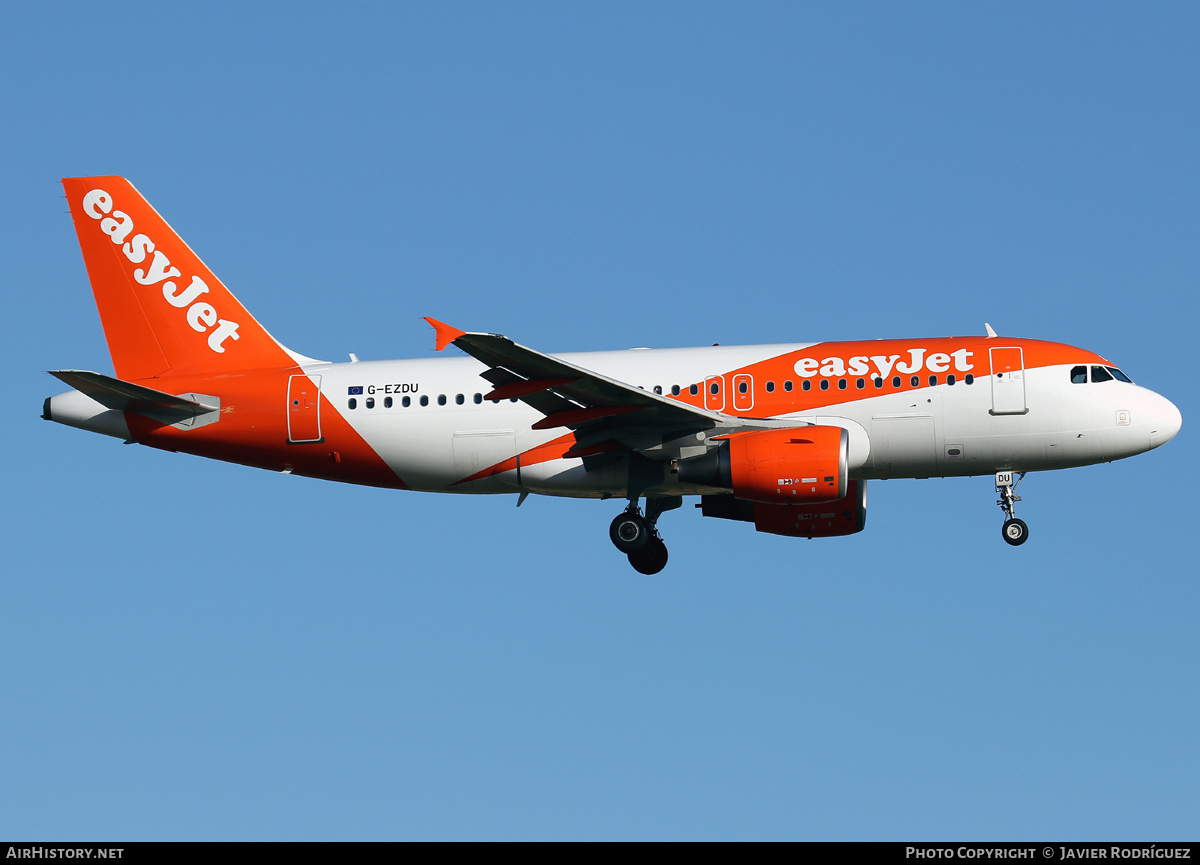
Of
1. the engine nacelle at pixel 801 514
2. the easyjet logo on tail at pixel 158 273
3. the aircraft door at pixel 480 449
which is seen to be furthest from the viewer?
the easyjet logo on tail at pixel 158 273

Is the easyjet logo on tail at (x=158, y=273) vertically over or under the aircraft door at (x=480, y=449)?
over

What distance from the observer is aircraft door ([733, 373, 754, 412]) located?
3438cm

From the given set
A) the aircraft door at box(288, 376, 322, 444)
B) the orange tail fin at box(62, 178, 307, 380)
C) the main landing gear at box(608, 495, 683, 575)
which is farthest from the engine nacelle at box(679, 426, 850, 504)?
the orange tail fin at box(62, 178, 307, 380)

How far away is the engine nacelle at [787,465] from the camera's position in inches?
1281

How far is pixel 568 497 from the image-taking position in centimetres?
3559

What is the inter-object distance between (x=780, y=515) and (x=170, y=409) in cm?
1523

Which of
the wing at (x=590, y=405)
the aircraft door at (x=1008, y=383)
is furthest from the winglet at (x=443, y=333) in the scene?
the aircraft door at (x=1008, y=383)

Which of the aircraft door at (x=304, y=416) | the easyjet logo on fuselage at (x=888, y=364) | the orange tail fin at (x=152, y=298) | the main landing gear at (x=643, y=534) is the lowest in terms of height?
the main landing gear at (x=643, y=534)

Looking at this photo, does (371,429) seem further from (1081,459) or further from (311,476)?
(1081,459)

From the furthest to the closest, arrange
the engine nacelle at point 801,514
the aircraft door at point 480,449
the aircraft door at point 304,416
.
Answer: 1. the engine nacelle at point 801,514
2. the aircraft door at point 304,416
3. the aircraft door at point 480,449

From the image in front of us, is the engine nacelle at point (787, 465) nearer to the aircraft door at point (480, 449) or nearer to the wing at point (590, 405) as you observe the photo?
the wing at point (590, 405)

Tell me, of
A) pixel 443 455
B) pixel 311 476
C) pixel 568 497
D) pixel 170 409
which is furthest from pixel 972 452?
pixel 170 409

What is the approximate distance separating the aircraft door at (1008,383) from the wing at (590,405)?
204 inches

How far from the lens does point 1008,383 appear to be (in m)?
33.8
